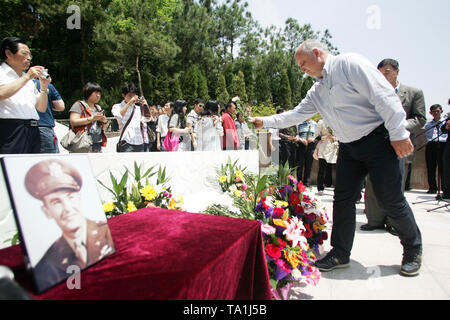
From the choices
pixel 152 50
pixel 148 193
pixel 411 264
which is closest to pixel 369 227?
pixel 411 264

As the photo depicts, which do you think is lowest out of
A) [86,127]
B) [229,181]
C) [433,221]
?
[433,221]

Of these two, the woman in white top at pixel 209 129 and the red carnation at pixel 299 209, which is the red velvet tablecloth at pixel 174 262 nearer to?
the red carnation at pixel 299 209

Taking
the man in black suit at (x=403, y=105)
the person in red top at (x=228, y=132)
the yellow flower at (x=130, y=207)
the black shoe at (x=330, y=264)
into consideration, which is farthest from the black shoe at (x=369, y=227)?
the yellow flower at (x=130, y=207)

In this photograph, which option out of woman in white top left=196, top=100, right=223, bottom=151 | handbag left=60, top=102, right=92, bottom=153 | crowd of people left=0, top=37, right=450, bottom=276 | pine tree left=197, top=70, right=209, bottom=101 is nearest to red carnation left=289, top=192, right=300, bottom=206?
crowd of people left=0, top=37, right=450, bottom=276

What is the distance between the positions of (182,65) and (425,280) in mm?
28327

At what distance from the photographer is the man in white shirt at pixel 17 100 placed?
2.27m

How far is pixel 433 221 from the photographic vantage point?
400 centimetres

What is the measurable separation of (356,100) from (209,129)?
129 inches

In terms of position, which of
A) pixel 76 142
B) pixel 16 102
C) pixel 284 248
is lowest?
pixel 284 248

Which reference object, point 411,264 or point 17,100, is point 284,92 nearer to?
point 411,264

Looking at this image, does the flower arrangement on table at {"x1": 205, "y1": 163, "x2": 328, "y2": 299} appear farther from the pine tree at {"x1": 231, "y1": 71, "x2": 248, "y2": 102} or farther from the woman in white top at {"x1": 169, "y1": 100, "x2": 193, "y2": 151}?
the pine tree at {"x1": 231, "y1": 71, "x2": 248, "y2": 102}

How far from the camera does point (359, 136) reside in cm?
217
